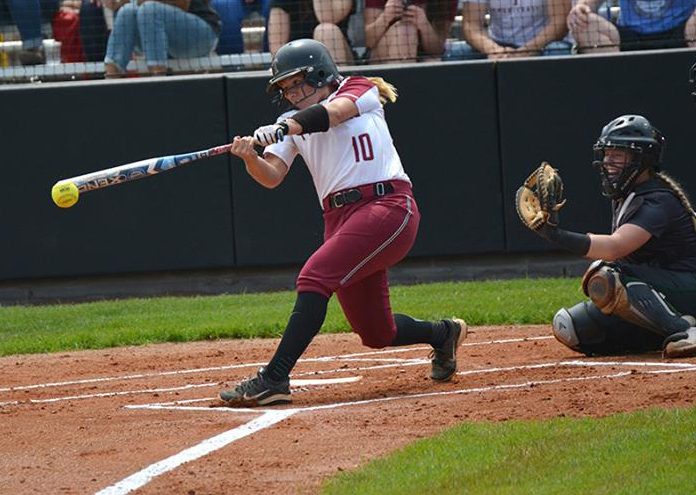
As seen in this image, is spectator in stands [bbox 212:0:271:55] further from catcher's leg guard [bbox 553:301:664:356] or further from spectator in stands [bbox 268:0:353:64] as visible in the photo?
catcher's leg guard [bbox 553:301:664:356]

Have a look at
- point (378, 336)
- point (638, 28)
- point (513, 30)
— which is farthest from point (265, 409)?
point (638, 28)

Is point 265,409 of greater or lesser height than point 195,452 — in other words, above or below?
below

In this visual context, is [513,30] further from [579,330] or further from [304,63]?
[304,63]

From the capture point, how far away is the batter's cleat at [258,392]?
21.3 ft

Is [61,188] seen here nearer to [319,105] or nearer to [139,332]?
[319,105]

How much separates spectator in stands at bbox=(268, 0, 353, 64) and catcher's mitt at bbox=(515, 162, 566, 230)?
6264 mm

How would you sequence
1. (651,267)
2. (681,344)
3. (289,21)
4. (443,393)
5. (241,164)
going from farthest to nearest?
(289,21) → (241,164) → (651,267) → (681,344) → (443,393)

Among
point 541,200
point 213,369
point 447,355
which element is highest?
point 541,200

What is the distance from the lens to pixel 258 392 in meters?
6.49

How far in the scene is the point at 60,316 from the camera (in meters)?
11.7

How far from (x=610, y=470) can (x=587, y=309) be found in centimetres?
316

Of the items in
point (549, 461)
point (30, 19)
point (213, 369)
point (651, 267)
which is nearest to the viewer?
point (549, 461)

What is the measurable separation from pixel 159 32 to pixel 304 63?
6.69m

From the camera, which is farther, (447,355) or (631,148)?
(631,148)
